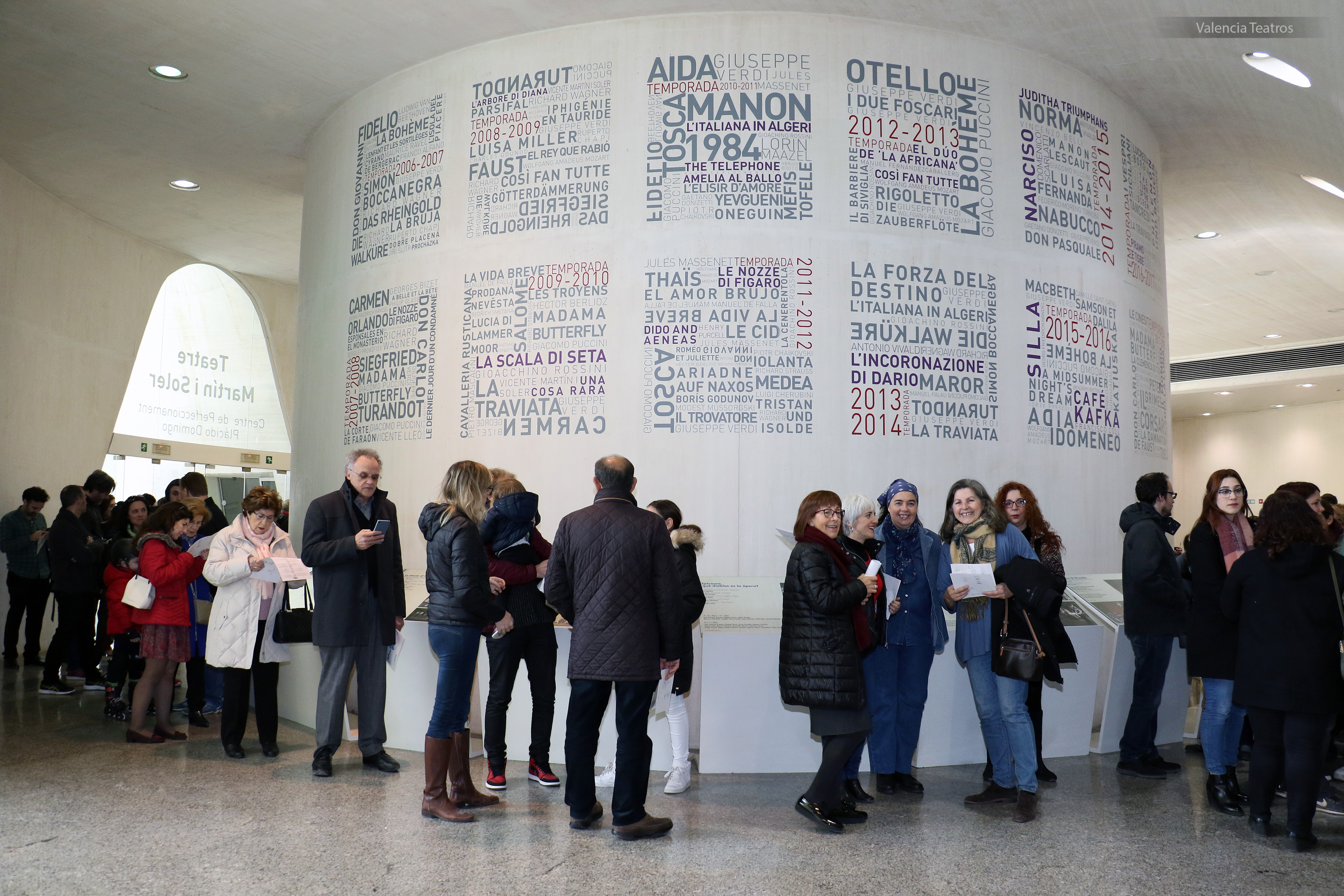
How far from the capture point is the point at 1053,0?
5992 mm

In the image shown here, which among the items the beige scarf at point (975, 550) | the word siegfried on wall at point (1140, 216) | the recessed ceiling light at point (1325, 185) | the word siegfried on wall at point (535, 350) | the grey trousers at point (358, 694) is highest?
the recessed ceiling light at point (1325, 185)

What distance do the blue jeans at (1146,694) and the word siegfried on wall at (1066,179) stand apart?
269 cm

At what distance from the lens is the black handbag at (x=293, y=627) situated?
208 inches

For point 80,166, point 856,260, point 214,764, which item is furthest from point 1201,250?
point 80,166

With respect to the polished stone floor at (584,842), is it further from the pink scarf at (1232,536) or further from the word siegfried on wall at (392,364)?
the word siegfried on wall at (392,364)

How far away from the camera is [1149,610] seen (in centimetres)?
513

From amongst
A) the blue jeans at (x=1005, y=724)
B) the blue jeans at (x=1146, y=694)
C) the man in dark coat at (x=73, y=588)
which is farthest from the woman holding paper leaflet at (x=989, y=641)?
the man in dark coat at (x=73, y=588)

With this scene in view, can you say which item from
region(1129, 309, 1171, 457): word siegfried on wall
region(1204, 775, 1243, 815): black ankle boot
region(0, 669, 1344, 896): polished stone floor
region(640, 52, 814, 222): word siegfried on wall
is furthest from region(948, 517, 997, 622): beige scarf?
region(1129, 309, 1171, 457): word siegfried on wall

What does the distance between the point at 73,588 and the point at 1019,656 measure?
269 inches

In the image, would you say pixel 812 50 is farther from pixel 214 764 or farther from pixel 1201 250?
pixel 1201 250

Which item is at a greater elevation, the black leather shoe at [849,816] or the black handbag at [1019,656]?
the black handbag at [1019,656]

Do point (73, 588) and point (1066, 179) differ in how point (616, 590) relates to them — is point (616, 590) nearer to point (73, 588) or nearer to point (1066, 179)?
point (1066, 179)

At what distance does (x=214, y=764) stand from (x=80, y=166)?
6.45m

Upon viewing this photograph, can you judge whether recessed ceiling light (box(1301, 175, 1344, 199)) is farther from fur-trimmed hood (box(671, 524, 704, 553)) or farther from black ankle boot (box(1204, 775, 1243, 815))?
fur-trimmed hood (box(671, 524, 704, 553))
